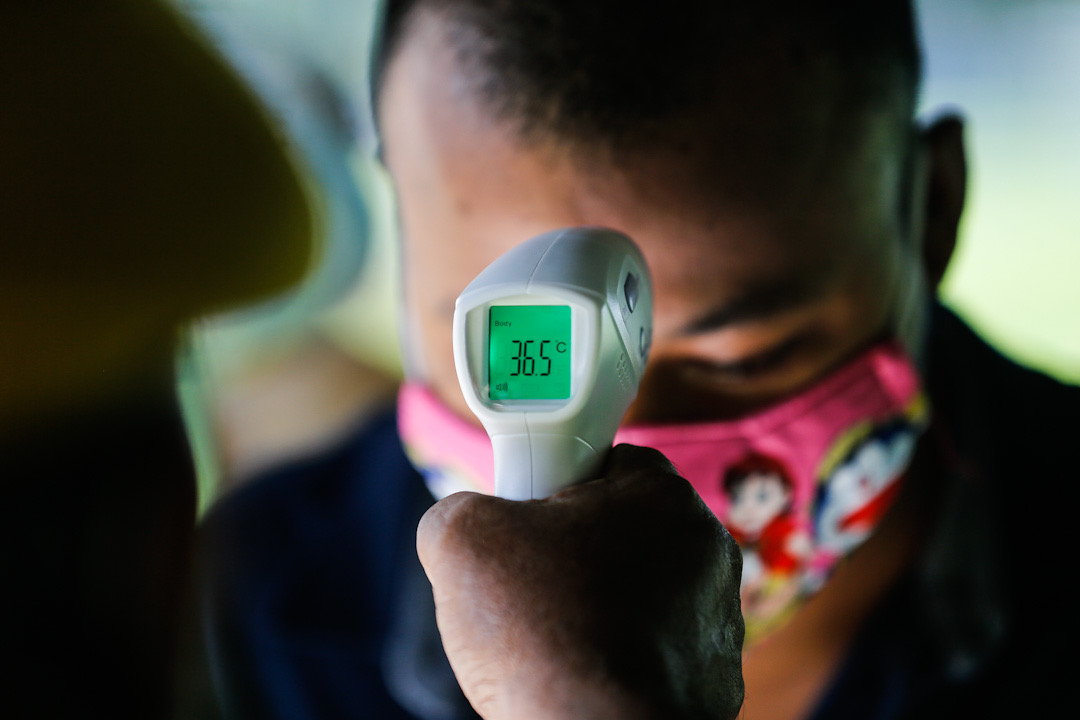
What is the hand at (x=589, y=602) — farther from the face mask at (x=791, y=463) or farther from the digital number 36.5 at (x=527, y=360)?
the face mask at (x=791, y=463)

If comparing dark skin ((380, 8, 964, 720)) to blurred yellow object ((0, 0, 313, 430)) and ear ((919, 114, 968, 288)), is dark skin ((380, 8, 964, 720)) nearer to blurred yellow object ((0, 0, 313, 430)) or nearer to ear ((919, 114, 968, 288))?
ear ((919, 114, 968, 288))

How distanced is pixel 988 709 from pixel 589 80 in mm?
841

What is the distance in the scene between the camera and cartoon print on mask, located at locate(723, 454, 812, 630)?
59cm

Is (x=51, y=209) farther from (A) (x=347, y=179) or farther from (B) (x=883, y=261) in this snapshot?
(B) (x=883, y=261)

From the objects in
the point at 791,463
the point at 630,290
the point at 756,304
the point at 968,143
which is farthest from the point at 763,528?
the point at 968,143

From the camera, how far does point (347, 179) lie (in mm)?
967

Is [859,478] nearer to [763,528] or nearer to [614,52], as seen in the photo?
[763,528]

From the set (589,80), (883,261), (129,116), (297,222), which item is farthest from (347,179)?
(883,261)

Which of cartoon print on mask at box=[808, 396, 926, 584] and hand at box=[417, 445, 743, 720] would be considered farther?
cartoon print on mask at box=[808, 396, 926, 584]

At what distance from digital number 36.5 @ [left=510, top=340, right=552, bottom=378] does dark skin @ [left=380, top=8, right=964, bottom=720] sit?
55 millimetres

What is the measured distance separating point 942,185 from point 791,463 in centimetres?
34

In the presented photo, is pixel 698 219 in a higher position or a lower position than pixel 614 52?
lower

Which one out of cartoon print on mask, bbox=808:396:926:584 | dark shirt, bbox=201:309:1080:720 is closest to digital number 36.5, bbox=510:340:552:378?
cartoon print on mask, bbox=808:396:926:584

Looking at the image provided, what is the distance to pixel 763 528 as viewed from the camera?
0.60 m
